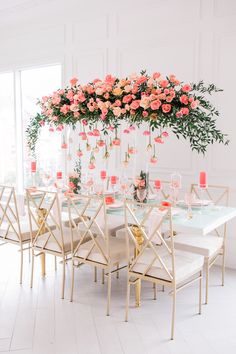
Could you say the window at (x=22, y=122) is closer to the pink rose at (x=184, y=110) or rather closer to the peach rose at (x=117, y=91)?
the peach rose at (x=117, y=91)

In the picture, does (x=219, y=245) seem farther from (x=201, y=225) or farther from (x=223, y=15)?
(x=223, y=15)

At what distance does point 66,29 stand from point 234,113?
2.86 meters

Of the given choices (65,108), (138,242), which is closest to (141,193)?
(138,242)

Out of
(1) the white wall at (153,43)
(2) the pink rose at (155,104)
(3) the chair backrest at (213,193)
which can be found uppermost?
(1) the white wall at (153,43)

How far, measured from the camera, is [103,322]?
3.03 metres

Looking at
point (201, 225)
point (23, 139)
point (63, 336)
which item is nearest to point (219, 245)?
point (201, 225)

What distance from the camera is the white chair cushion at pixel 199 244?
329 centimetres

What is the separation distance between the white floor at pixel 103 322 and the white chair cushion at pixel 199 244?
0.49 metres

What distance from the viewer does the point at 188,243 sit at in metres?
3.41

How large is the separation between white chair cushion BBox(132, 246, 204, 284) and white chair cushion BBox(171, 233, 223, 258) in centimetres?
19

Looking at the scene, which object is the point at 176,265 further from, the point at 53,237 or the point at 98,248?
the point at 53,237

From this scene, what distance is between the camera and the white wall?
416 cm

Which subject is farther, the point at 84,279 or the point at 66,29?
the point at 66,29

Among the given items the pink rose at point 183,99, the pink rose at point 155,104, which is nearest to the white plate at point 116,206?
the pink rose at point 155,104
